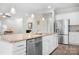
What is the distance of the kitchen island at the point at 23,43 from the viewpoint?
Answer: 189 cm

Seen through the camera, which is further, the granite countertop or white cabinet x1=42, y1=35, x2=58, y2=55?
white cabinet x1=42, y1=35, x2=58, y2=55

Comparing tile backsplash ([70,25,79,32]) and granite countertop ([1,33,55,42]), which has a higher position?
tile backsplash ([70,25,79,32])

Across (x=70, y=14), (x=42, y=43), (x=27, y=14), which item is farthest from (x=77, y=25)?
(x=27, y=14)

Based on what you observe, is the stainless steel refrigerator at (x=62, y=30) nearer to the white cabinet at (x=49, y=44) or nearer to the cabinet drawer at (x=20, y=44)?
the white cabinet at (x=49, y=44)

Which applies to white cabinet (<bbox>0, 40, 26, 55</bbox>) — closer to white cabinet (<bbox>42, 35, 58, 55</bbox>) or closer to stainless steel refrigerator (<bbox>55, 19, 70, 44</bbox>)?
white cabinet (<bbox>42, 35, 58, 55</bbox>)

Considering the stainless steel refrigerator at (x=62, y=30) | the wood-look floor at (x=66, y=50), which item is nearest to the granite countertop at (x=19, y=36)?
the stainless steel refrigerator at (x=62, y=30)

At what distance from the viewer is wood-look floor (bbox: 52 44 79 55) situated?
1.97 meters

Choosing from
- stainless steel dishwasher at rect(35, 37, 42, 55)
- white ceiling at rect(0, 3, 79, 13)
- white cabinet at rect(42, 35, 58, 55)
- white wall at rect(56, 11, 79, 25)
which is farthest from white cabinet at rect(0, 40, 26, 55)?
white wall at rect(56, 11, 79, 25)

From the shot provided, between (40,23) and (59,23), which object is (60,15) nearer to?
(59,23)

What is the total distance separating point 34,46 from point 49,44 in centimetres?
28

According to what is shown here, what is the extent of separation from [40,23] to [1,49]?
79cm

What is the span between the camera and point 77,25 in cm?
196

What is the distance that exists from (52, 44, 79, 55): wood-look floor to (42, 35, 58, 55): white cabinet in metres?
0.08

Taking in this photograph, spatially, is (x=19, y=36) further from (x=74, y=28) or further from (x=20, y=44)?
(x=74, y=28)
